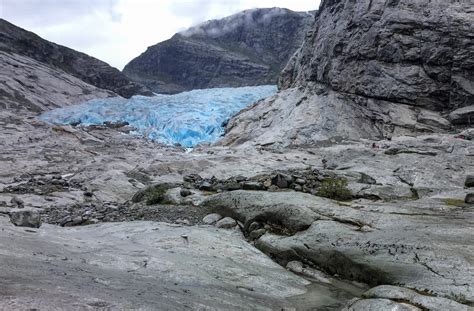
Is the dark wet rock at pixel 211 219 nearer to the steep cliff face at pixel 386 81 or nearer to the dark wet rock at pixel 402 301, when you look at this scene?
the dark wet rock at pixel 402 301

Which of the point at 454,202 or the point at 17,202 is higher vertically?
the point at 454,202

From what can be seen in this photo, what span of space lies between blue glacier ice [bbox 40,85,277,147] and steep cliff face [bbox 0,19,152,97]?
575 inches

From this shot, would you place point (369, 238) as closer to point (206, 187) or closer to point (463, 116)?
point (206, 187)

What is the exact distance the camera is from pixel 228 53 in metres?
99.1

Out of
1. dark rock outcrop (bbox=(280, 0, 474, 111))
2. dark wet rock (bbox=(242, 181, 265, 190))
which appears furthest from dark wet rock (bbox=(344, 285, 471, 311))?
dark rock outcrop (bbox=(280, 0, 474, 111))

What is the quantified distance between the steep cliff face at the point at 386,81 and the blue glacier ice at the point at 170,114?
303 inches

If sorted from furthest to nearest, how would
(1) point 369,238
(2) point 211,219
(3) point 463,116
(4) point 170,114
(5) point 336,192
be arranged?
(4) point 170,114 → (3) point 463,116 → (5) point 336,192 → (2) point 211,219 → (1) point 369,238

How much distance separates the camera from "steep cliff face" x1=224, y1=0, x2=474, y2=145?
102ft

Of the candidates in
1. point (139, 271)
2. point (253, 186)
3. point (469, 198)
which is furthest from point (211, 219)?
point (469, 198)

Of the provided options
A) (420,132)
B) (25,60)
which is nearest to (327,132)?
(420,132)

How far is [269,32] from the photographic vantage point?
10206 cm

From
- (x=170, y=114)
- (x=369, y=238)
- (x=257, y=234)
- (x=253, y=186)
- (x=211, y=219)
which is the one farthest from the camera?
(x=170, y=114)

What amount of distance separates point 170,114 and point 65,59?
28.9 metres

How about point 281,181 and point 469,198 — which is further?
point 281,181
